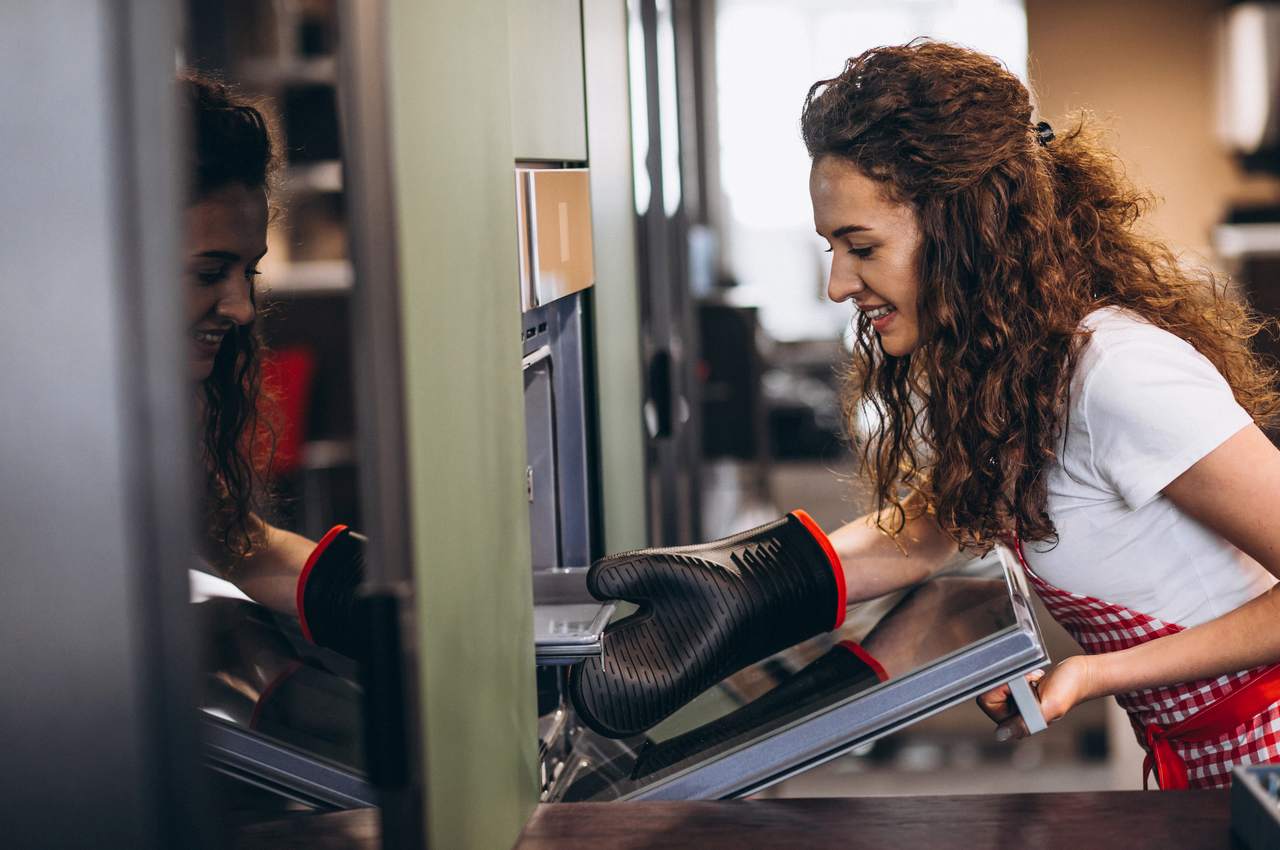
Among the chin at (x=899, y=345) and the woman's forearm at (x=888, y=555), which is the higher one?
the chin at (x=899, y=345)

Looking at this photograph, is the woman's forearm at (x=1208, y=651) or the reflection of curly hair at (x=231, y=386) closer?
the reflection of curly hair at (x=231, y=386)

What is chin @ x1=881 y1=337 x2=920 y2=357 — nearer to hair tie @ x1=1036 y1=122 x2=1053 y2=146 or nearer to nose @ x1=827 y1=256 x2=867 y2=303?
nose @ x1=827 y1=256 x2=867 y2=303

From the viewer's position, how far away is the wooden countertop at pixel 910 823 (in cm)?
90

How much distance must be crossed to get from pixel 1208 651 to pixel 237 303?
1034 millimetres

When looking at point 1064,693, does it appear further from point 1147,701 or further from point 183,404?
point 183,404

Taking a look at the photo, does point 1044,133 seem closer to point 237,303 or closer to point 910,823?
point 910,823

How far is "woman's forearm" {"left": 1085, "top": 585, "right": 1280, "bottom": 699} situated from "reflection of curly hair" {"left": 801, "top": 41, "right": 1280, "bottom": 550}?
Result: 16 cm

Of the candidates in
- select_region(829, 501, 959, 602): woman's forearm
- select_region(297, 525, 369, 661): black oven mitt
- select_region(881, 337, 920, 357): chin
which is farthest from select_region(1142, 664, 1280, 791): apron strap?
select_region(297, 525, 369, 661): black oven mitt

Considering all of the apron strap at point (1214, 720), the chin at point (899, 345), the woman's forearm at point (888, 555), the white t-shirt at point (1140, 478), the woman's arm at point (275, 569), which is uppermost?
the chin at point (899, 345)

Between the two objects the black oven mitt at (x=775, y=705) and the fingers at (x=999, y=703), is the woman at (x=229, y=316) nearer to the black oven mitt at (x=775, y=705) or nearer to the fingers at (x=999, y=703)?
the black oven mitt at (x=775, y=705)

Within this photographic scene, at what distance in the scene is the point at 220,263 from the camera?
0.49 m

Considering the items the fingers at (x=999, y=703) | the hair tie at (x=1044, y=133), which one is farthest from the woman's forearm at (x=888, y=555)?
the hair tie at (x=1044, y=133)

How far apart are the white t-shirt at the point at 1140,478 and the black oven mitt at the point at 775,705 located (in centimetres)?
28

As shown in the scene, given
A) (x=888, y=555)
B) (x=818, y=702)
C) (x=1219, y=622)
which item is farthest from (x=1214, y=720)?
(x=818, y=702)
